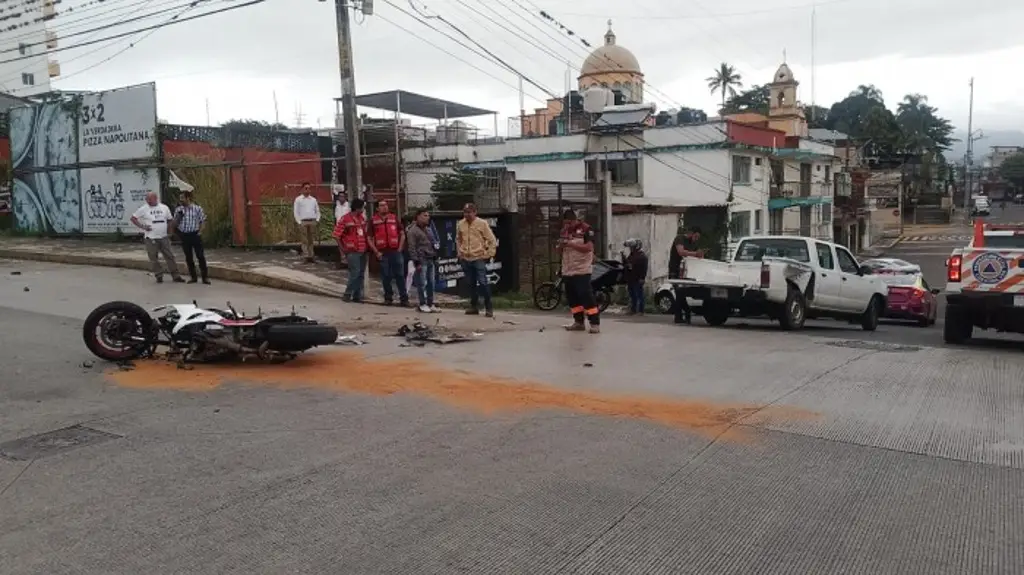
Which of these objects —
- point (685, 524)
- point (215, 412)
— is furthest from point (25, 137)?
point (685, 524)

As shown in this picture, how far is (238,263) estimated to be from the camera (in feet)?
54.0

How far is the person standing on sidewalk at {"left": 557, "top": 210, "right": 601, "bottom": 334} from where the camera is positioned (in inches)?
432

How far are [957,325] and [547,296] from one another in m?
Answer: 7.54

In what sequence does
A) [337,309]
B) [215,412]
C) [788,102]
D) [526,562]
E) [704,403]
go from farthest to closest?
[788,102], [337,309], [704,403], [215,412], [526,562]

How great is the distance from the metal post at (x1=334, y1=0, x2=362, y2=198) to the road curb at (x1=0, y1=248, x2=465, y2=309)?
1.79 metres

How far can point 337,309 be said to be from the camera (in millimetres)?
12500

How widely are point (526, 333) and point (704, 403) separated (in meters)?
4.42

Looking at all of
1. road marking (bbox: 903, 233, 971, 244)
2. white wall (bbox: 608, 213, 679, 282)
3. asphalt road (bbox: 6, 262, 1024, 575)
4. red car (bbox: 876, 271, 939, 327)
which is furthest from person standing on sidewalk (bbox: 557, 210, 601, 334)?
road marking (bbox: 903, 233, 971, 244)

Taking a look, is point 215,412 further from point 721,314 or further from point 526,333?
point 721,314

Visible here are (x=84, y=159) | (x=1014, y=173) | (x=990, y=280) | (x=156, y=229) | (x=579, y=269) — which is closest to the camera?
(x=579, y=269)

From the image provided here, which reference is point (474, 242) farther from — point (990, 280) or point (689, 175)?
point (689, 175)

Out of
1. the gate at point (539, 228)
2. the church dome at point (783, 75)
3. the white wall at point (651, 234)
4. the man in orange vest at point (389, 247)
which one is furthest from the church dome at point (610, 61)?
the man in orange vest at point (389, 247)

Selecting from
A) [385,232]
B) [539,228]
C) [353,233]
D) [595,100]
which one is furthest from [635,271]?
[595,100]

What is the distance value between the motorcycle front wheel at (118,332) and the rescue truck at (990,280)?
10.2m
